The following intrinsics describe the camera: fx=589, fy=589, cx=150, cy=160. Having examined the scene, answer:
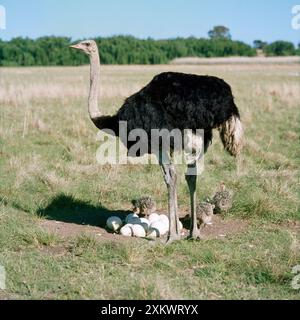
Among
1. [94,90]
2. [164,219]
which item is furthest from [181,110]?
[164,219]

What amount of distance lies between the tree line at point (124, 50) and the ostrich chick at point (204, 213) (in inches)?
1845

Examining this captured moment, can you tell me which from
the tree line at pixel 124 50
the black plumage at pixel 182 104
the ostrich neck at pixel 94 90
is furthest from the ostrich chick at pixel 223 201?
the tree line at pixel 124 50

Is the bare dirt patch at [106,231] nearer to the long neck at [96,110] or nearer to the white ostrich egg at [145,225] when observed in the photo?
the white ostrich egg at [145,225]

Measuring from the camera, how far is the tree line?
192 feet

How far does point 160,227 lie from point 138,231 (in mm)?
233

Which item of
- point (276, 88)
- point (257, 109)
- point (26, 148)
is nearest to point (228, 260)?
→ point (26, 148)

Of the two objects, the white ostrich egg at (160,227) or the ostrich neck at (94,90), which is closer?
the white ostrich egg at (160,227)

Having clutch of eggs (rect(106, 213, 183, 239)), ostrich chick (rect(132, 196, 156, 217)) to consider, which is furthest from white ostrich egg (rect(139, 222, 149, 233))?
ostrich chick (rect(132, 196, 156, 217))

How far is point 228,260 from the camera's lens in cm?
479

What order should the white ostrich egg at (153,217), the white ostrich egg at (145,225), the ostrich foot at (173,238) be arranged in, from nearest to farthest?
1. the ostrich foot at (173,238)
2. the white ostrich egg at (145,225)
3. the white ostrich egg at (153,217)

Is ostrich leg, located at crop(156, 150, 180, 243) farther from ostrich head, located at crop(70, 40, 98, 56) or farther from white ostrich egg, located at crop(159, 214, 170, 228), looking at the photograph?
ostrich head, located at crop(70, 40, 98, 56)

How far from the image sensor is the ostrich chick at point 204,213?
5.79 metres

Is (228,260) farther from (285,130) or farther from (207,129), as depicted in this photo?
(285,130)

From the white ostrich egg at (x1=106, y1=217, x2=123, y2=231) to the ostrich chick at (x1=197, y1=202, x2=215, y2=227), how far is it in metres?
0.78
